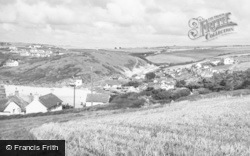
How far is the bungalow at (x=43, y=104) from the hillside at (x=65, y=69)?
54.3 metres

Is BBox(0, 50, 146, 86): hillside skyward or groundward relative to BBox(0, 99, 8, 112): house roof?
skyward

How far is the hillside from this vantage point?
124m

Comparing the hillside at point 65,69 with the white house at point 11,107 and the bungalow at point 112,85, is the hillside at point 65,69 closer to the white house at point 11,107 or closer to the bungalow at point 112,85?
the bungalow at point 112,85

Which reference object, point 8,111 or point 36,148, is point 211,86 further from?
point 36,148

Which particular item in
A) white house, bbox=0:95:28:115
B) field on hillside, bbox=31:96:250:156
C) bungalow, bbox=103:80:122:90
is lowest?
white house, bbox=0:95:28:115

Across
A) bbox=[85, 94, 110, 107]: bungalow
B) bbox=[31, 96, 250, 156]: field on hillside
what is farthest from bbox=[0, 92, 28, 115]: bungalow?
bbox=[31, 96, 250, 156]: field on hillside

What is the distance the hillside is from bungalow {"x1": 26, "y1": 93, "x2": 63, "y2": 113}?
178ft

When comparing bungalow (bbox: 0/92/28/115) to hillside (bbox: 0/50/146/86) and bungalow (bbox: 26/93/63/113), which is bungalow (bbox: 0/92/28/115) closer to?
bungalow (bbox: 26/93/63/113)

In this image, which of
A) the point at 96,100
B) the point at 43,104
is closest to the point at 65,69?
the point at 96,100

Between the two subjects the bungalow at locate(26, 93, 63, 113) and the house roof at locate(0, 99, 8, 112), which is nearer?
the house roof at locate(0, 99, 8, 112)

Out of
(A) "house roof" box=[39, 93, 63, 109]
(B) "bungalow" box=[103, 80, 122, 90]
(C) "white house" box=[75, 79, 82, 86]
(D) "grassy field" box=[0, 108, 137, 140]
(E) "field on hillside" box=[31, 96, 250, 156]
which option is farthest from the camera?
(C) "white house" box=[75, 79, 82, 86]

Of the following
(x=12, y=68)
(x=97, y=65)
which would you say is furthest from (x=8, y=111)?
(x=12, y=68)

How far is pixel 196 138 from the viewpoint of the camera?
11.7m

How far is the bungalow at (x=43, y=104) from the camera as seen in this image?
5419 cm
